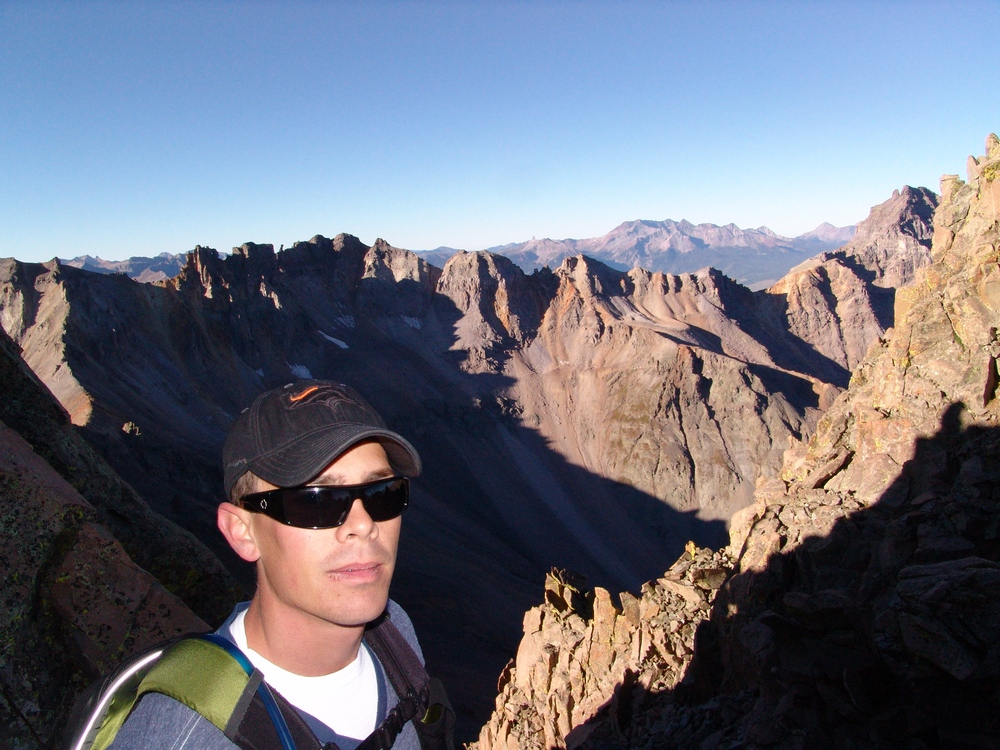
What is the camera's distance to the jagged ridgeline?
2170 inches

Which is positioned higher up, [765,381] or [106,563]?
[106,563]

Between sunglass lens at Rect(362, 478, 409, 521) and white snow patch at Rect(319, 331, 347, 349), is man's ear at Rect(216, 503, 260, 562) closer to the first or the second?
sunglass lens at Rect(362, 478, 409, 521)

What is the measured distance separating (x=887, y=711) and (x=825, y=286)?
148 m

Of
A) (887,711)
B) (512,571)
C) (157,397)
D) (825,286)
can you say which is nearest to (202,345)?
(157,397)

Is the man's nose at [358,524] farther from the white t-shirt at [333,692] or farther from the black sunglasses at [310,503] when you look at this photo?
the white t-shirt at [333,692]

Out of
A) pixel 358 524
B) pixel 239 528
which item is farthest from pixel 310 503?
pixel 239 528

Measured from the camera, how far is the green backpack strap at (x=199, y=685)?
2895mm

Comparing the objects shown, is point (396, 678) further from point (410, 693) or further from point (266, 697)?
point (266, 697)

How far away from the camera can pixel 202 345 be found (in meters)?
81.1

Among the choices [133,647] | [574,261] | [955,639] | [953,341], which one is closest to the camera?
[955,639]

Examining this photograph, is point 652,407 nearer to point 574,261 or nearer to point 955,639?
point 574,261

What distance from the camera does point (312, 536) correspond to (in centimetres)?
361

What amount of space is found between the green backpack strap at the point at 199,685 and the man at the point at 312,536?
17.0 inches

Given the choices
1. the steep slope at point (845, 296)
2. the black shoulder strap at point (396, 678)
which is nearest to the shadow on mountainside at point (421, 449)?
the black shoulder strap at point (396, 678)
